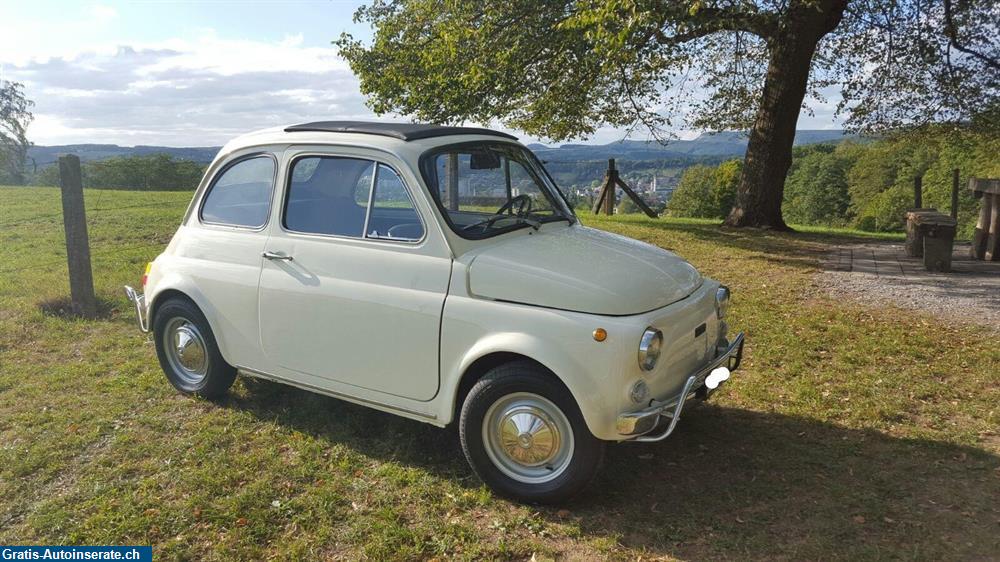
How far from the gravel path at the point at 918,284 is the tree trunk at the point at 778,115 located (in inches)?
112

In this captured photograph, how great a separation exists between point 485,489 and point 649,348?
127cm

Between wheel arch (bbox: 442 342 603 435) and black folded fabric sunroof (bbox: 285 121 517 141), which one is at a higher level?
black folded fabric sunroof (bbox: 285 121 517 141)

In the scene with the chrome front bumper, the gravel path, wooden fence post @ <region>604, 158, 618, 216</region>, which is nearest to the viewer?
the chrome front bumper

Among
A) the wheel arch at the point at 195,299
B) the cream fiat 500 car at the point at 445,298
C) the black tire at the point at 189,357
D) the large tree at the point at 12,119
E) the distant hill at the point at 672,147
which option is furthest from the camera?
the large tree at the point at 12,119

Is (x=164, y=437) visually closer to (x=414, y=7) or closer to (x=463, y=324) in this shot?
(x=463, y=324)

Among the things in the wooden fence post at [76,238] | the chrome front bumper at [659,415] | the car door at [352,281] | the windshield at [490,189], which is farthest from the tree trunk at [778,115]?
the wooden fence post at [76,238]

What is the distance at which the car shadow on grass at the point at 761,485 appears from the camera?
11.1ft

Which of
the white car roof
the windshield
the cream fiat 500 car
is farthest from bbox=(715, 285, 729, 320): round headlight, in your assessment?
the white car roof

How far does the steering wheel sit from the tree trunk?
9386 millimetres

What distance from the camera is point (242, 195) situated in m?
4.81

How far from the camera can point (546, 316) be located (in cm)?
351

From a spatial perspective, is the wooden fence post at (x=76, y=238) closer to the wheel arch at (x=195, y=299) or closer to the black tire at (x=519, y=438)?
the wheel arch at (x=195, y=299)

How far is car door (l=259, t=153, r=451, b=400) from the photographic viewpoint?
3.90 meters

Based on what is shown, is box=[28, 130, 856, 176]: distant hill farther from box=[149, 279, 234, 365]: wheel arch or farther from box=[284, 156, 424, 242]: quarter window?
box=[284, 156, 424, 242]: quarter window
